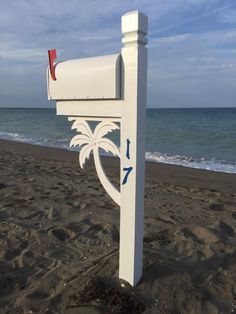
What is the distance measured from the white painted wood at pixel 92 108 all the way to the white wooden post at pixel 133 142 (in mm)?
93

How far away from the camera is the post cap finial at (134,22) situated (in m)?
2.99

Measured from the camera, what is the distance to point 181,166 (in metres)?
13.6

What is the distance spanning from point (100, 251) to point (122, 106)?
1780 mm

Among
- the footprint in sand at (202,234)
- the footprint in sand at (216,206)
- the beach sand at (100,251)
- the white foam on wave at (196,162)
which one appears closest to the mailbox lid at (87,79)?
the beach sand at (100,251)

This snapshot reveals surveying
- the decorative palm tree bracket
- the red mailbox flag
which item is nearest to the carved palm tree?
the decorative palm tree bracket

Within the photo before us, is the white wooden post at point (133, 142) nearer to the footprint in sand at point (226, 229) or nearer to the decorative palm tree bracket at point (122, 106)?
the decorative palm tree bracket at point (122, 106)

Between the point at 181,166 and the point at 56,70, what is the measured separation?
1054 cm

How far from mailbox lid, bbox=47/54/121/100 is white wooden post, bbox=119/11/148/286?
3.5 inches

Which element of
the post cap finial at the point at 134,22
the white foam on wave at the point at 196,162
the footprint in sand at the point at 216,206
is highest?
the post cap finial at the point at 134,22

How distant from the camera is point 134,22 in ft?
9.84

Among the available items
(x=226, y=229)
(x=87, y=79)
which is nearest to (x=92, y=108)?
(x=87, y=79)

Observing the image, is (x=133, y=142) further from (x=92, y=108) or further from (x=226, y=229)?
(x=226, y=229)

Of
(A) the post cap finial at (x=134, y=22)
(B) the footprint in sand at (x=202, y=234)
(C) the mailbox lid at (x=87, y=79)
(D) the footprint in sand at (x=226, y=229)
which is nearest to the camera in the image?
(A) the post cap finial at (x=134, y=22)

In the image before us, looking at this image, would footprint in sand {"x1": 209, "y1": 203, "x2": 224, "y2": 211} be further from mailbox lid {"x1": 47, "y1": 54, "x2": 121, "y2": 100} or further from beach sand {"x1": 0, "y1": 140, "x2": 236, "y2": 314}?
mailbox lid {"x1": 47, "y1": 54, "x2": 121, "y2": 100}
